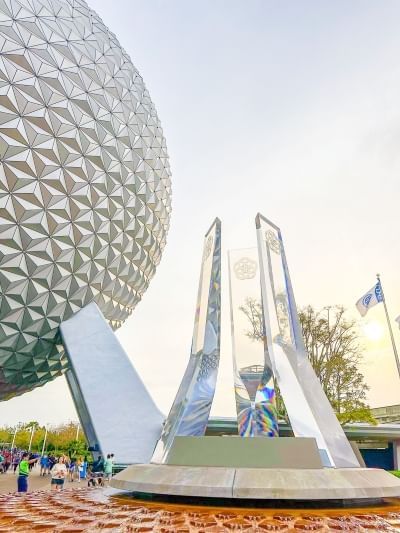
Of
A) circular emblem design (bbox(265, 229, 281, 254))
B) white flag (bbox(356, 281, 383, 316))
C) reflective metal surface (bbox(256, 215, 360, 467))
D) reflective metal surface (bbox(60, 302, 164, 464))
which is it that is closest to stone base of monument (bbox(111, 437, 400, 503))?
reflective metal surface (bbox(256, 215, 360, 467))

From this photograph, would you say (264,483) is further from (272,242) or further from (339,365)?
(339,365)

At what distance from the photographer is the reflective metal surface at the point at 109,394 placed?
1368cm

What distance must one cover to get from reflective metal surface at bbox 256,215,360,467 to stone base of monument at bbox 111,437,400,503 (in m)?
0.83

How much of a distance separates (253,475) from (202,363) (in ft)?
13.2

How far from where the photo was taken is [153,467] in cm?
795

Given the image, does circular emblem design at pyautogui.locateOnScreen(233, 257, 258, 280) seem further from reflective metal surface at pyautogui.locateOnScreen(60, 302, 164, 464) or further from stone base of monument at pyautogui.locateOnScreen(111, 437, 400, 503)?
reflective metal surface at pyautogui.locateOnScreen(60, 302, 164, 464)

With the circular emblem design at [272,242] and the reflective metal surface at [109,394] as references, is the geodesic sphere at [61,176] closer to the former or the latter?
the reflective metal surface at [109,394]

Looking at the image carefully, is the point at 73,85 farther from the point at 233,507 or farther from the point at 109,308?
the point at 233,507

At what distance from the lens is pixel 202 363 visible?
34.9 ft

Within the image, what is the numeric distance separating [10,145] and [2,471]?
18.6 meters

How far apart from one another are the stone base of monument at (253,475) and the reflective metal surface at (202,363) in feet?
4.90

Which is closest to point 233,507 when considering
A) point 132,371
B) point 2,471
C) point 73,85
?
point 132,371

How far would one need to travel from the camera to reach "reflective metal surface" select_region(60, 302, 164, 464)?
13680 mm

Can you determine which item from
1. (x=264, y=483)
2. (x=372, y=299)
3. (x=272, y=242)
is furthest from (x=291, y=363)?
(x=372, y=299)
